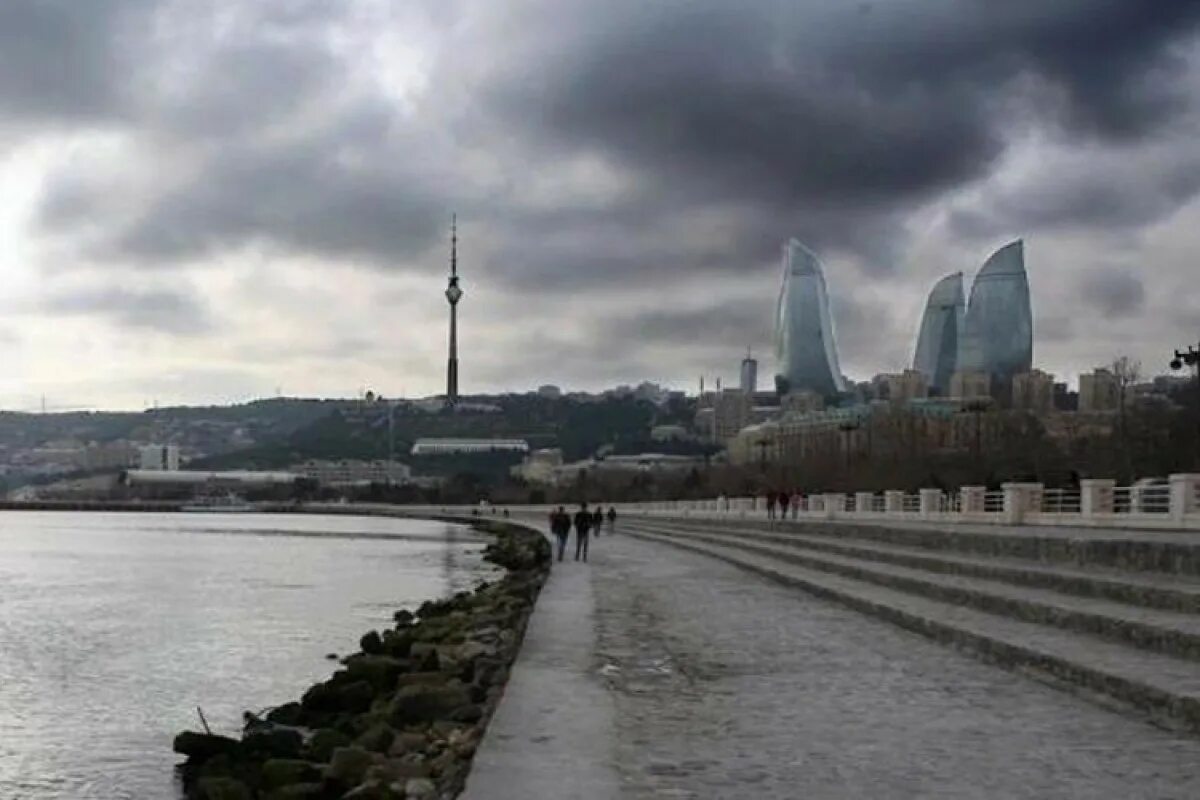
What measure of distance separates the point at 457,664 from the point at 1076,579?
226 inches

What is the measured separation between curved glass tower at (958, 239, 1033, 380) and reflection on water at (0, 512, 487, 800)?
9710cm

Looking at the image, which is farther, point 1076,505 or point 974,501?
point 974,501

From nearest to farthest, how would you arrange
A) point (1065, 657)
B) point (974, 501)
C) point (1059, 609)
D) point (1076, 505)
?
point (1065, 657) → point (1059, 609) → point (1076, 505) → point (974, 501)

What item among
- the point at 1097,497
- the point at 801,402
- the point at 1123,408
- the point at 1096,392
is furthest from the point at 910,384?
the point at 1097,497

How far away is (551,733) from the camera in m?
8.44

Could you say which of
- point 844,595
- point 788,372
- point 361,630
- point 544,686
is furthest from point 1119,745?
point 788,372

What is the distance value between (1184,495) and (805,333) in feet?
563

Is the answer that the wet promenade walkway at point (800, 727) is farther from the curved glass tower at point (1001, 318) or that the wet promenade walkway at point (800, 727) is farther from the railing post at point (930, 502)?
the curved glass tower at point (1001, 318)

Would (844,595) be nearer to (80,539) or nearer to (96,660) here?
(96,660)

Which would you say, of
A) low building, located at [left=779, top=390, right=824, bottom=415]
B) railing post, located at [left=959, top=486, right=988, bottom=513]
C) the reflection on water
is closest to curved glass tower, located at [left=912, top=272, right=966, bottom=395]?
low building, located at [left=779, top=390, right=824, bottom=415]

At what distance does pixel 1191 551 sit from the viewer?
1275 centimetres

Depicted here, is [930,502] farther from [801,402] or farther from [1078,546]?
[801,402]

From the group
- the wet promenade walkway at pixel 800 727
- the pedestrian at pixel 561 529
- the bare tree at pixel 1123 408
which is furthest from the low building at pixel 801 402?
the wet promenade walkway at pixel 800 727

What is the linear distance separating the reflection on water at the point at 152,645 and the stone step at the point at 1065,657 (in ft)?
21.8
